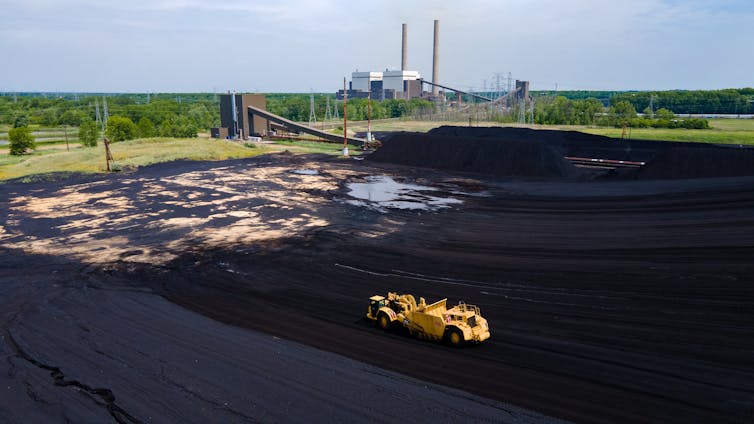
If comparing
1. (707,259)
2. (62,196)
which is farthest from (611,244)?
(62,196)

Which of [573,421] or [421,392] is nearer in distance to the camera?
[573,421]

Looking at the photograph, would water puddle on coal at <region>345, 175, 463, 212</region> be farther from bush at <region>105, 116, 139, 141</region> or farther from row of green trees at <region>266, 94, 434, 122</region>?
row of green trees at <region>266, 94, 434, 122</region>

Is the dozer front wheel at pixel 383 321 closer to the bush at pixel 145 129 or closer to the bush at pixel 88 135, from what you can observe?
the bush at pixel 88 135

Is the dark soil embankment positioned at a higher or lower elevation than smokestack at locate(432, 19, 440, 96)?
lower

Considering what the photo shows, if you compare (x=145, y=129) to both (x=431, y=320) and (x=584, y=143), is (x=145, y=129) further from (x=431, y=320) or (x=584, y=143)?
(x=431, y=320)

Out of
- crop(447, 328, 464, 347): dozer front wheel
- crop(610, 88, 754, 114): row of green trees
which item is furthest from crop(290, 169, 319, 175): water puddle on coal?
crop(610, 88, 754, 114): row of green trees

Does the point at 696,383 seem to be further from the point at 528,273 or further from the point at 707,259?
the point at 707,259

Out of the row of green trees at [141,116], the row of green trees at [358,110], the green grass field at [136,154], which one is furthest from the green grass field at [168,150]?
the row of green trees at [358,110]

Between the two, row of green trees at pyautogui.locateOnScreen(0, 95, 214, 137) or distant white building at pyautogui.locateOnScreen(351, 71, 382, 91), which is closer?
row of green trees at pyautogui.locateOnScreen(0, 95, 214, 137)
